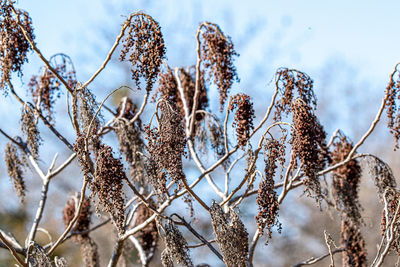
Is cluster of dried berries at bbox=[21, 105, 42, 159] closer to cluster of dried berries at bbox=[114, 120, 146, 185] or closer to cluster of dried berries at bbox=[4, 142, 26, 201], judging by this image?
cluster of dried berries at bbox=[4, 142, 26, 201]

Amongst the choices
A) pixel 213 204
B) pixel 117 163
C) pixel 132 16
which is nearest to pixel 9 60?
pixel 132 16

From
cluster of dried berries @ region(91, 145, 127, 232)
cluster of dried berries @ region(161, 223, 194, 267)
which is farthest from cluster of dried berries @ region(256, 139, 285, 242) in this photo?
cluster of dried berries @ region(91, 145, 127, 232)

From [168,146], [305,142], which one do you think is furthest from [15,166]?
[305,142]

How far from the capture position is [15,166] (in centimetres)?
411

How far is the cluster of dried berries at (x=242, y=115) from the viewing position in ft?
10.9

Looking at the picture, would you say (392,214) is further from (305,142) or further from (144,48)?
(144,48)

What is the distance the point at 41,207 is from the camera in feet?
13.5

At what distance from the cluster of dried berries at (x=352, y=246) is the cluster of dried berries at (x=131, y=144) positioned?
5.51 feet

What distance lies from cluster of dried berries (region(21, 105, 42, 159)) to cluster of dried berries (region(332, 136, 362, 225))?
86.5 inches

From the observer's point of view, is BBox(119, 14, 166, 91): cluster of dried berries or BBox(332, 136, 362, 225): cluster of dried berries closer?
BBox(119, 14, 166, 91): cluster of dried berries

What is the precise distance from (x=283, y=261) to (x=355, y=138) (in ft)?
13.4

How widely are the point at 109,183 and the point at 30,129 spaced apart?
1165mm

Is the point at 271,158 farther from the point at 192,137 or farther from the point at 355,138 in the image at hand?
the point at 355,138

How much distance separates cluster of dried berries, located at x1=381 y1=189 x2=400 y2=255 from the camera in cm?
338
